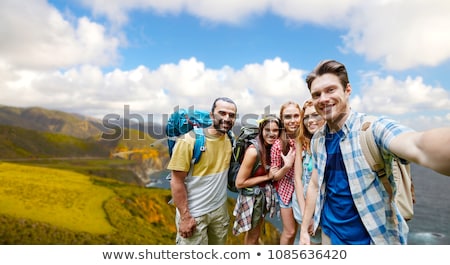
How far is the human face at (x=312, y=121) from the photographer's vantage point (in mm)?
2650

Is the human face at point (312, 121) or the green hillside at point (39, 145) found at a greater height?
the human face at point (312, 121)

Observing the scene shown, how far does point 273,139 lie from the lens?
9.56 feet

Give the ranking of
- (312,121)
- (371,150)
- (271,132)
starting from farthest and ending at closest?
(271,132) < (312,121) < (371,150)

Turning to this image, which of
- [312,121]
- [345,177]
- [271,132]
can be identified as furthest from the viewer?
[271,132]

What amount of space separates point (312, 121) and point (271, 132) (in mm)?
457

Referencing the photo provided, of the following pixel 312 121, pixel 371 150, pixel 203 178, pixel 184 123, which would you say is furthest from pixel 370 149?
pixel 184 123

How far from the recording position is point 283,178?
2949mm

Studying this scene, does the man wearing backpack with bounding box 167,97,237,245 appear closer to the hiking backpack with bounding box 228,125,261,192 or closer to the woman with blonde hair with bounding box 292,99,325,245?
the hiking backpack with bounding box 228,125,261,192

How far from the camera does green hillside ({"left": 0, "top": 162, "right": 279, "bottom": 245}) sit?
6.73 m

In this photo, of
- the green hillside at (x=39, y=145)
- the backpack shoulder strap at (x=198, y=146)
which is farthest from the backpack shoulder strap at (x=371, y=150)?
the green hillside at (x=39, y=145)

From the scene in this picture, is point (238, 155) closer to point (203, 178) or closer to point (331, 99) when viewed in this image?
point (203, 178)

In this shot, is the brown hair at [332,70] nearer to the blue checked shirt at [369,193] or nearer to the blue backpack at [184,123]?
the blue checked shirt at [369,193]

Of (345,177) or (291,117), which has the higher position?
(291,117)
